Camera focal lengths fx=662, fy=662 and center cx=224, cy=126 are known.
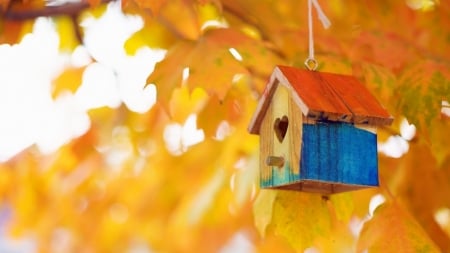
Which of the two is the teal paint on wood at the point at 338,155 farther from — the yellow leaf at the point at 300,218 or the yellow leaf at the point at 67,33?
the yellow leaf at the point at 67,33

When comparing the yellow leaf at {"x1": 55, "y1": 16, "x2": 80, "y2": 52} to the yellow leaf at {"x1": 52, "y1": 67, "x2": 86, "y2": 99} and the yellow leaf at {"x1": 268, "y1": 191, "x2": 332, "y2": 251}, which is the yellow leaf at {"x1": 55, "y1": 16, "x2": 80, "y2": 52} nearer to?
the yellow leaf at {"x1": 52, "y1": 67, "x2": 86, "y2": 99}

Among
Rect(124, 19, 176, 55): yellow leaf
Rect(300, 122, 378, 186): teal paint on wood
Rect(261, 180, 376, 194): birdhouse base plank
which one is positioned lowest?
Rect(261, 180, 376, 194): birdhouse base plank

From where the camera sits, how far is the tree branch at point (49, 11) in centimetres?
166

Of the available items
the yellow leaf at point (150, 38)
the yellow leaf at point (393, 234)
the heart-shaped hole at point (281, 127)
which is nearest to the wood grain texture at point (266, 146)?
the heart-shaped hole at point (281, 127)

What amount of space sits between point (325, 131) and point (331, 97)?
48 mm

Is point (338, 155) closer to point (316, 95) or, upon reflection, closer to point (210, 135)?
point (316, 95)

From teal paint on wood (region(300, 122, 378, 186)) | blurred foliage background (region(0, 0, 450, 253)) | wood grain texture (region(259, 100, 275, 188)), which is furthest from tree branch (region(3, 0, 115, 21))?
teal paint on wood (region(300, 122, 378, 186))

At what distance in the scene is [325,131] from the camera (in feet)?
3.04

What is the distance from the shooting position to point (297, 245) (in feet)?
3.64

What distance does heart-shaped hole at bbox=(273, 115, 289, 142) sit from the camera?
1001 millimetres

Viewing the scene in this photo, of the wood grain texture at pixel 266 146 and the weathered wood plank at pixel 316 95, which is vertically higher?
the weathered wood plank at pixel 316 95

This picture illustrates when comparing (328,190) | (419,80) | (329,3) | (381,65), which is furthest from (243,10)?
(328,190)

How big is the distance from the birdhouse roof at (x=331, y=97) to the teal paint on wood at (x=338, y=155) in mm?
24

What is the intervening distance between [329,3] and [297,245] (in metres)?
0.66
